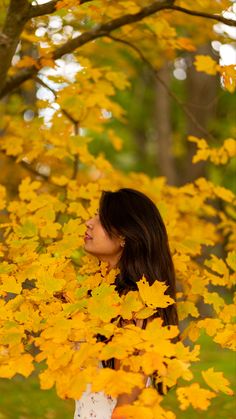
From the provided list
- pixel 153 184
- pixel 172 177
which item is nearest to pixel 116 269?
pixel 153 184

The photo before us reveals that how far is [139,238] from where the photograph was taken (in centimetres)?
307

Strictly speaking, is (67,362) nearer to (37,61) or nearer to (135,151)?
(37,61)

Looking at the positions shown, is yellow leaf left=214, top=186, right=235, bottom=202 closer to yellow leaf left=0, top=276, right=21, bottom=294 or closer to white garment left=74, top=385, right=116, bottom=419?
white garment left=74, top=385, right=116, bottom=419

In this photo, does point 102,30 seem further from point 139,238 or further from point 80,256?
point 139,238

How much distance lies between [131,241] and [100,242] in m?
0.16

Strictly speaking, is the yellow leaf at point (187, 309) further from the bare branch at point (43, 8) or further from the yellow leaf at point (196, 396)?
the bare branch at point (43, 8)

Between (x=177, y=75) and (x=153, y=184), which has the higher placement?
(x=153, y=184)

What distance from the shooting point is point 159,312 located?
115 inches

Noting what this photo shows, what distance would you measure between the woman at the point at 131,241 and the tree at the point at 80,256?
10 cm

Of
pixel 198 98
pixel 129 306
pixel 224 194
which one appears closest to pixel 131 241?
pixel 129 306

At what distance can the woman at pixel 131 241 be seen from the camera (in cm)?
302

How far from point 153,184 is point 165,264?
1904 millimetres

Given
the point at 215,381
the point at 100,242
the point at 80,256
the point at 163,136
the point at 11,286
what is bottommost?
the point at 163,136

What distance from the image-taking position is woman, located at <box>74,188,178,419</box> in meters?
3.02
